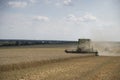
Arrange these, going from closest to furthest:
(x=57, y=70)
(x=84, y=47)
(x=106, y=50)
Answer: (x=57, y=70)
(x=84, y=47)
(x=106, y=50)

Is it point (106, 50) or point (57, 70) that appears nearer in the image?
point (57, 70)

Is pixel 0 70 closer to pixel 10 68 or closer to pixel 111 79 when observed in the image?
pixel 10 68

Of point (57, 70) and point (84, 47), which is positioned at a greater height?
point (84, 47)

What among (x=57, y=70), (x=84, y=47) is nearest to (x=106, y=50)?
(x=84, y=47)

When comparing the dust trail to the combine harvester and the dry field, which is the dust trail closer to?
the combine harvester

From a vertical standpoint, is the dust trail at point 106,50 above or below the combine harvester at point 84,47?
below

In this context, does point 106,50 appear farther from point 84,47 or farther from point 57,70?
point 57,70

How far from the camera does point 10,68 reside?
2928cm

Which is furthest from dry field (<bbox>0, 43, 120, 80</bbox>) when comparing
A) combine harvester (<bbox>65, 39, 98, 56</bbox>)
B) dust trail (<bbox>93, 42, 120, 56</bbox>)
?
dust trail (<bbox>93, 42, 120, 56</bbox>)

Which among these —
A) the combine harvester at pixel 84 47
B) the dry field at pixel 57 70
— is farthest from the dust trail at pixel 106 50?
the dry field at pixel 57 70

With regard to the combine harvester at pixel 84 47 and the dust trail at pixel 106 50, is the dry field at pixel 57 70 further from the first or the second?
the dust trail at pixel 106 50

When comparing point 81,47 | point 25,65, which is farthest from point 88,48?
point 25,65

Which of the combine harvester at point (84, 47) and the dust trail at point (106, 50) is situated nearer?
the combine harvester at point (84, 47)

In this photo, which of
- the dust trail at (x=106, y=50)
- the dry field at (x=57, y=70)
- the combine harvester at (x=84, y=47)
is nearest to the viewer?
the dry field at (x=57, y=70)
